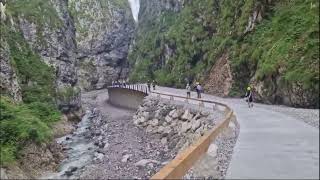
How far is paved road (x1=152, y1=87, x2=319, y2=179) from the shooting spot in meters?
12.5

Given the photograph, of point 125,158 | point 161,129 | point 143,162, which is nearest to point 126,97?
point 161,129

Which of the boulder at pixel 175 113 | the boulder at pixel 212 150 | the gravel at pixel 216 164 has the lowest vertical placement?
the boulder at pixel 175 113

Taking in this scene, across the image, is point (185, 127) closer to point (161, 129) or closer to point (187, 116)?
point (187, 116)

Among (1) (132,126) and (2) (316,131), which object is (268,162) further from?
(1) (132,126)

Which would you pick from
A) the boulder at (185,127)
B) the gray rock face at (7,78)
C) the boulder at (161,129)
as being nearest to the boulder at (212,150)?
the boulder at (185,127)

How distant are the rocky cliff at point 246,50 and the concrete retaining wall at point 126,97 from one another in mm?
7315

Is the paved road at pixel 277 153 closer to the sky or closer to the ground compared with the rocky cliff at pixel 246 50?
closer to the ground

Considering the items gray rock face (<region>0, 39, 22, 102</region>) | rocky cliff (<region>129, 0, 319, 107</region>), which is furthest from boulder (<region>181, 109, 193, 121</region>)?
gray rock face (<region>0, 39, 22, 102</region>)

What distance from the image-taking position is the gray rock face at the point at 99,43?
13525 cm

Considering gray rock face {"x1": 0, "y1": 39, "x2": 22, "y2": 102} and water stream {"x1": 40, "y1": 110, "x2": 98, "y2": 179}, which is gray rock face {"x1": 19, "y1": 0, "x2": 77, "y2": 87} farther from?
gray rock face {"x1": 0, "y1": 39, "x2": 22, "y2": 102}

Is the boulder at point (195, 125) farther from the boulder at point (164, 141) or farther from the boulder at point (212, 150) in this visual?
the boulder at point (212, 150)

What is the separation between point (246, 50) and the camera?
50500mm

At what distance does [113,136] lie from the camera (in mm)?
49375

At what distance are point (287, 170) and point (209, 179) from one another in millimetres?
2268
